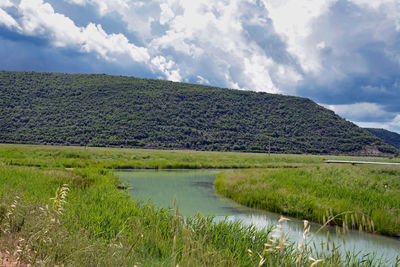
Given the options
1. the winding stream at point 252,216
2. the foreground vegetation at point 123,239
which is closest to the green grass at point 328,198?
the winding stream at point 252,216

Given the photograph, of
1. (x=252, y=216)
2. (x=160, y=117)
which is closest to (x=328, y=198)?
(x=252, y=216)

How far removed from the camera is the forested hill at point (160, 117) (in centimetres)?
9819

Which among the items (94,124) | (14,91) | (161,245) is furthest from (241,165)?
(14,91)

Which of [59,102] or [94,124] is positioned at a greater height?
[59,102]

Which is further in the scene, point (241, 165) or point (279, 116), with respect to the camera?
point (279, 116)

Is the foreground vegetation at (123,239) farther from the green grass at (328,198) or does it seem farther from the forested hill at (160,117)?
the forested hill at (160,117)

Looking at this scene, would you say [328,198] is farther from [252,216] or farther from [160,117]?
[160,117]

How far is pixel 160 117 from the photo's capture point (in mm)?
113500

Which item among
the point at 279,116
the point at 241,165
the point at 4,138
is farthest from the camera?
the point at 279,116

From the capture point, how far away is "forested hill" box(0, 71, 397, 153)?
98188 mm

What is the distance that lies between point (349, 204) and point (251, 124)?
110789 millimetres

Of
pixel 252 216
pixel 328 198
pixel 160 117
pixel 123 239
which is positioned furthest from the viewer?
pixel 160 117

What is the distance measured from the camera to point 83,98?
118375 millimetres

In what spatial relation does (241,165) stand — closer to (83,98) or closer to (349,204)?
(349,204)
